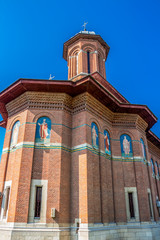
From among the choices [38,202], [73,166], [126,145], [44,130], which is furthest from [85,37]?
[38,202]

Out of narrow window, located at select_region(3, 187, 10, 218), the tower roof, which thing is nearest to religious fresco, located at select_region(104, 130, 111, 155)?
narrow window, located at select_region(3, 187, 10, 218)

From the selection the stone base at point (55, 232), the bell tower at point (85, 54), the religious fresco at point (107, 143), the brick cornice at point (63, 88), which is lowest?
the stone base at point (55, 232)

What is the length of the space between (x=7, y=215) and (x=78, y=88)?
826 centimetres

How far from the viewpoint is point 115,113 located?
1612 cm

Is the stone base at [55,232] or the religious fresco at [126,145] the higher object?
the religious fresco at [126,145]

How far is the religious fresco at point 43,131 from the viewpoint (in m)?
12.6

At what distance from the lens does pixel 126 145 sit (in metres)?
15.6

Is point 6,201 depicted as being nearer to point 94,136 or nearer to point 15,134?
point 15,134

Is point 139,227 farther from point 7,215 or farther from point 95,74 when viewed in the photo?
point 95,74

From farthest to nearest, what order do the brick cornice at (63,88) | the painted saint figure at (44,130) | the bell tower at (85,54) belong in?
the bell tower at (85,54), the brick cornice at (63,88), the painted saint figure at (44,130)

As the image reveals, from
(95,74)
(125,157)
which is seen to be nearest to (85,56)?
(95,74)

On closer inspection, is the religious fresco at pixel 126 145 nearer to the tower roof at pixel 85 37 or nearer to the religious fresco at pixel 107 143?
the religious fresco at pixel 107 143

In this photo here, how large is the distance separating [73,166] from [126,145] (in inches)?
196

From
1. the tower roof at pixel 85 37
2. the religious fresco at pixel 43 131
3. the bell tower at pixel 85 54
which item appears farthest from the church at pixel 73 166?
the tower roof at pixel 85 37
